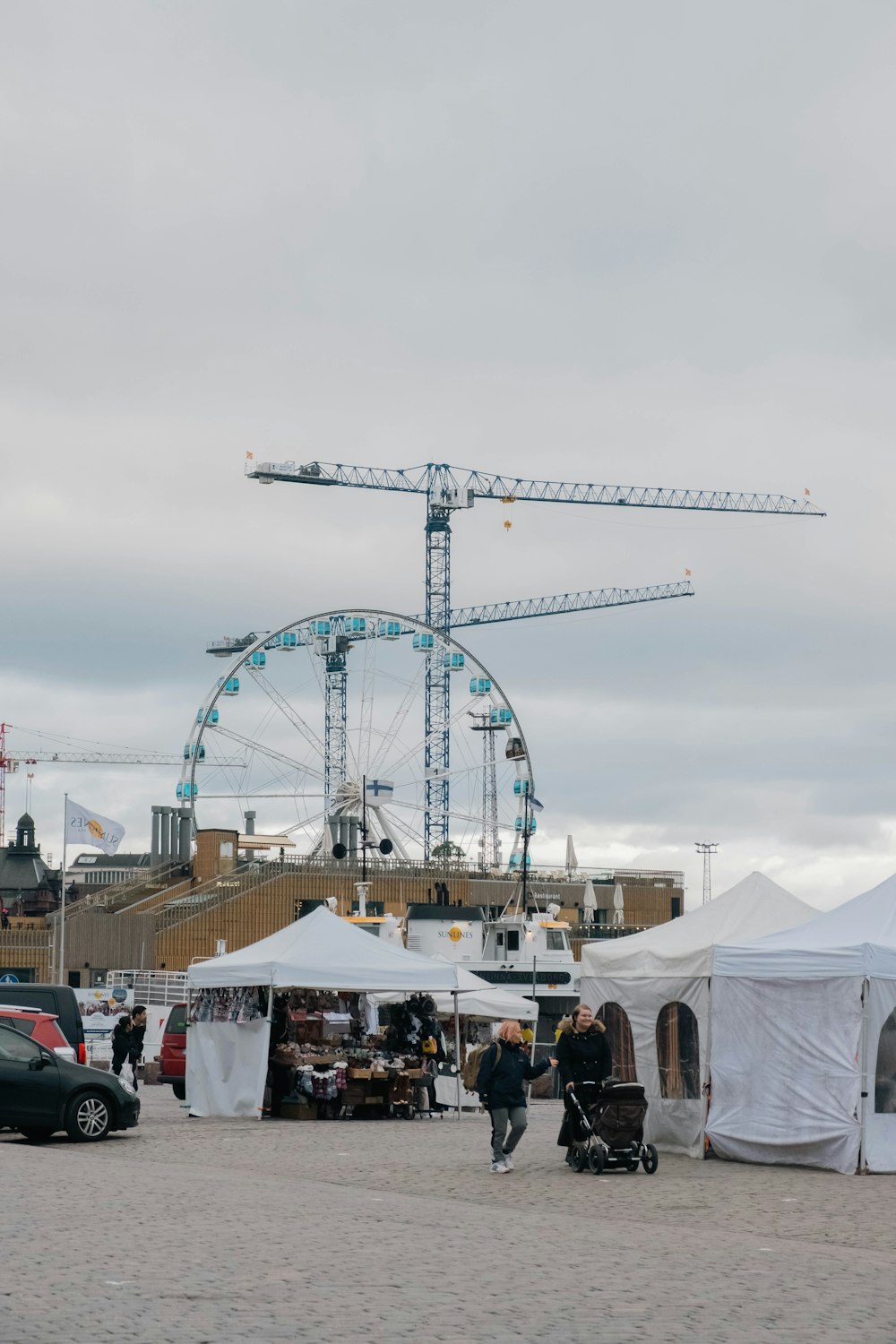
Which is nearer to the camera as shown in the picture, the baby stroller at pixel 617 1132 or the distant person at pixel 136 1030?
the baby stroller at pixel 617 1132

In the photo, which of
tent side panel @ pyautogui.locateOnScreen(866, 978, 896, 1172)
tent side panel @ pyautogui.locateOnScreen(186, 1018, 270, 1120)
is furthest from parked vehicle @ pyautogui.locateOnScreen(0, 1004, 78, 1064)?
tent side panel @ pyautogui.locateOnScreen(866, 978, 896, 1172)

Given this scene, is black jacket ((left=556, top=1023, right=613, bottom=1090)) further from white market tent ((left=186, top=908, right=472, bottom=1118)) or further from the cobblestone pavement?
white market tent ((left=186, top=908, right=472, bottom=1118))

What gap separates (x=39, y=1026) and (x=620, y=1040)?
7.28 m

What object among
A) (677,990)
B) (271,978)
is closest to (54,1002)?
(271,978)

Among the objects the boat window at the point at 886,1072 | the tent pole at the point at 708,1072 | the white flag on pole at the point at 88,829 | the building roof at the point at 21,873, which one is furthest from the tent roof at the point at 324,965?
the building roof at the point at 21,873

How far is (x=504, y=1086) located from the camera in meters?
18.6

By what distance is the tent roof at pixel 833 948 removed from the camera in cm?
1922

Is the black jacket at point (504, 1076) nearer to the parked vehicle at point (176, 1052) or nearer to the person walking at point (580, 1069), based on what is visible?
the person walking at point (580, 1069)

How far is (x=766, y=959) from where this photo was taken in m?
20.3

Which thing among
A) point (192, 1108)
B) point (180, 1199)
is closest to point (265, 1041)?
point (192, 1108)

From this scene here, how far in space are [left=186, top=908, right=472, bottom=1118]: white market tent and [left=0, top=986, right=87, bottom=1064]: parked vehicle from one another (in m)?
2.62

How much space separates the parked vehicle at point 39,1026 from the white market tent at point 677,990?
261 inches

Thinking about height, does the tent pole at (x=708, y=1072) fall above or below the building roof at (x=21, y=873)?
below

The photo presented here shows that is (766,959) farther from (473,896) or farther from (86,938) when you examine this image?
(473,896)
